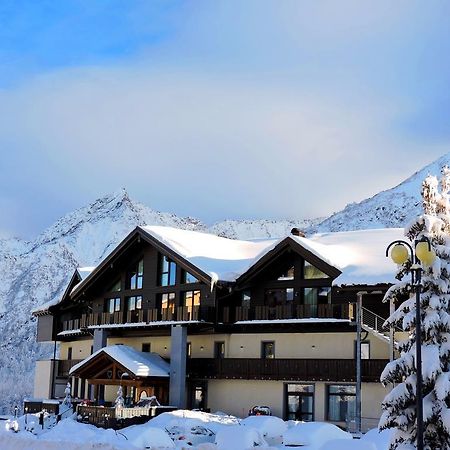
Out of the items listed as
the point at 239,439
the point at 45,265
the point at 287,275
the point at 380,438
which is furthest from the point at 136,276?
the point at 45,265

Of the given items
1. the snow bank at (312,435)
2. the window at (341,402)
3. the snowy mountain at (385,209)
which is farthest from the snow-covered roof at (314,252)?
the snowy mountain at (385,209)

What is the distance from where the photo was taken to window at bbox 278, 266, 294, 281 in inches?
1677

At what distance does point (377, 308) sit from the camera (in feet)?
127

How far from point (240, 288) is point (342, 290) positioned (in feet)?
23.0

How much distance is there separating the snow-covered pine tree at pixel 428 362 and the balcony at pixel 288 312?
63.4 feet

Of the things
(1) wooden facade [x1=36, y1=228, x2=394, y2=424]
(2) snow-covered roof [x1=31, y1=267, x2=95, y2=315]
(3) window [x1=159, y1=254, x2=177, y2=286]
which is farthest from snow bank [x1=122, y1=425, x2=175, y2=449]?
(2) snow-covered roof [x1=31, y1=267, x2=95, y2=315]

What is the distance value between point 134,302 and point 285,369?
11796 millimetres

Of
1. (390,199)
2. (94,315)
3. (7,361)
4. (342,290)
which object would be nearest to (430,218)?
(342,290)

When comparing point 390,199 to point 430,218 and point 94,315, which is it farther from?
point 430,218

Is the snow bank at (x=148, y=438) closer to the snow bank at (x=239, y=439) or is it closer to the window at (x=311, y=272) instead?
the snow bank at (x=239, y=439)

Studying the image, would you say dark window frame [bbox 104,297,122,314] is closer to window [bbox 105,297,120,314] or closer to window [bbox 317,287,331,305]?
window [bbox 105,297,120,314]

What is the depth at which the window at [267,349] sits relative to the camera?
1689 inches

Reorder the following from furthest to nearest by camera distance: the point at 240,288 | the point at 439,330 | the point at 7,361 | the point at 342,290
A: 1. the point at 7,361
2. the point at 240,288
3. the point at 342,290
4. the point at 439,330

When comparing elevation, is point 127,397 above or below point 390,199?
below
